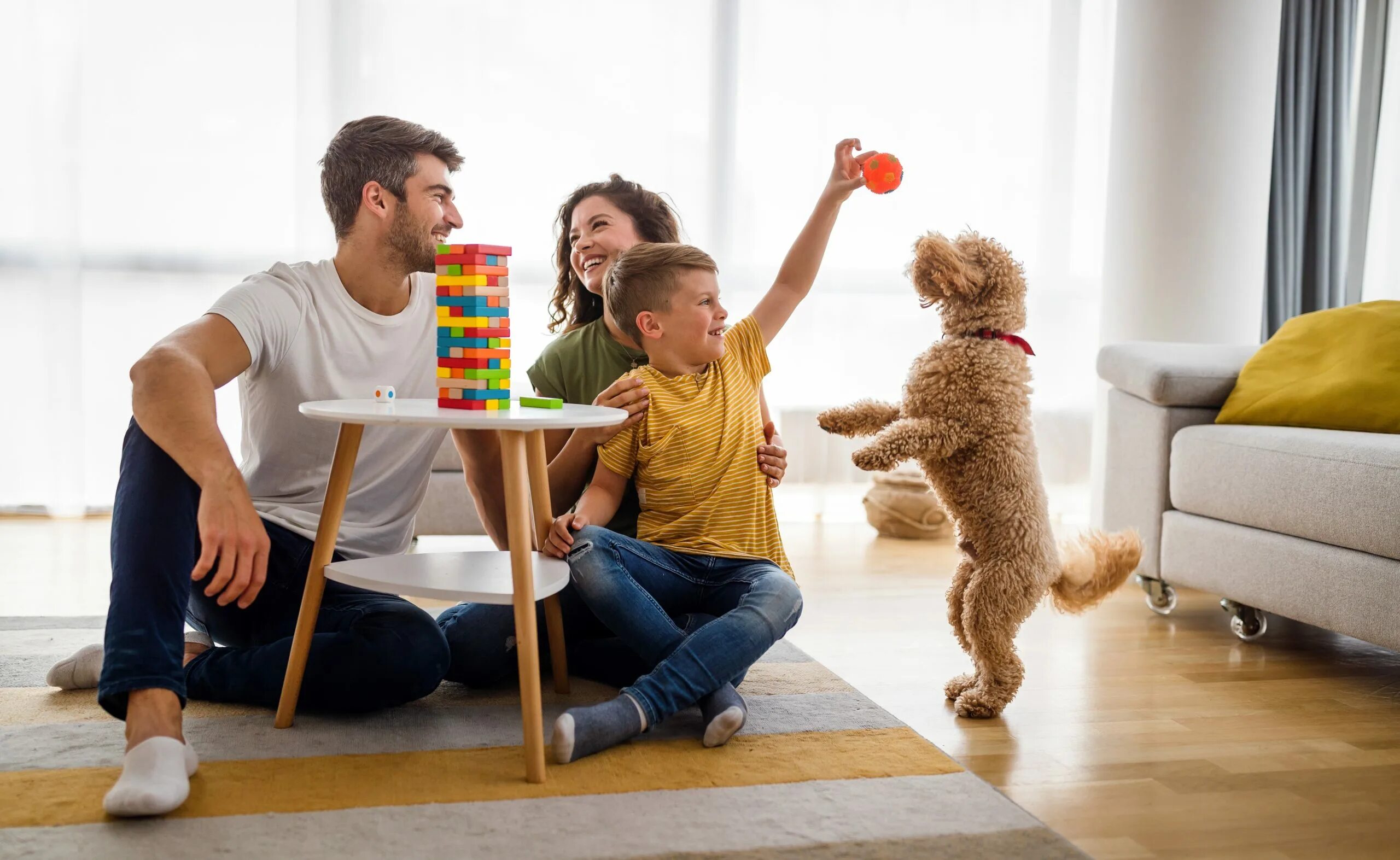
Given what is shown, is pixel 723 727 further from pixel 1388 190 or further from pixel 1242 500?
pixel 1388 190

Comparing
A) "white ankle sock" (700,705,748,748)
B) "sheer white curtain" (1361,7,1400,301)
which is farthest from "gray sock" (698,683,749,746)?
"sheer white curtain" (1361,7,1400,301)

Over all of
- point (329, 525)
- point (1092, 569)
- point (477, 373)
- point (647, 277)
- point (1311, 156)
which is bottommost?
point (1092, 569)

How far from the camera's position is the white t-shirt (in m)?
1.71

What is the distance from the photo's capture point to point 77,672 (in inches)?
70.7

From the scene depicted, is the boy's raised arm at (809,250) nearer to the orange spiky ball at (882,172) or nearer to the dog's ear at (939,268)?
Result: the orange spiky ball at (882,172)

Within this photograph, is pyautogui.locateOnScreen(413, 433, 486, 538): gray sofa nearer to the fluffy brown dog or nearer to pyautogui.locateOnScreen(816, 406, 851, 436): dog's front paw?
pyautogui.locateOnScreen(816, 406, 851, 436): dog's front paw

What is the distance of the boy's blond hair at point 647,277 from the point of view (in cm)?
182

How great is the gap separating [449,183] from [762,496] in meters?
0.74

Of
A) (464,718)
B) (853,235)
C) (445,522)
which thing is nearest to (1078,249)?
(853,235)

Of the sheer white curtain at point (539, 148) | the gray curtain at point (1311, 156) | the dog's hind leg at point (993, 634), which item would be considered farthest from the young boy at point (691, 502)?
the gray curtain at point (1311, 156)

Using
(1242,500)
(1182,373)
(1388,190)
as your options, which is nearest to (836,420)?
(1242,500)

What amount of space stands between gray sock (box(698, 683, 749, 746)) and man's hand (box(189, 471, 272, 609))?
633 mm

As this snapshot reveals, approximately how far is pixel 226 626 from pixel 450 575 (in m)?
0.42

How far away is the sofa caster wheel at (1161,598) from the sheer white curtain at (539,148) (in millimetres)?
1670
